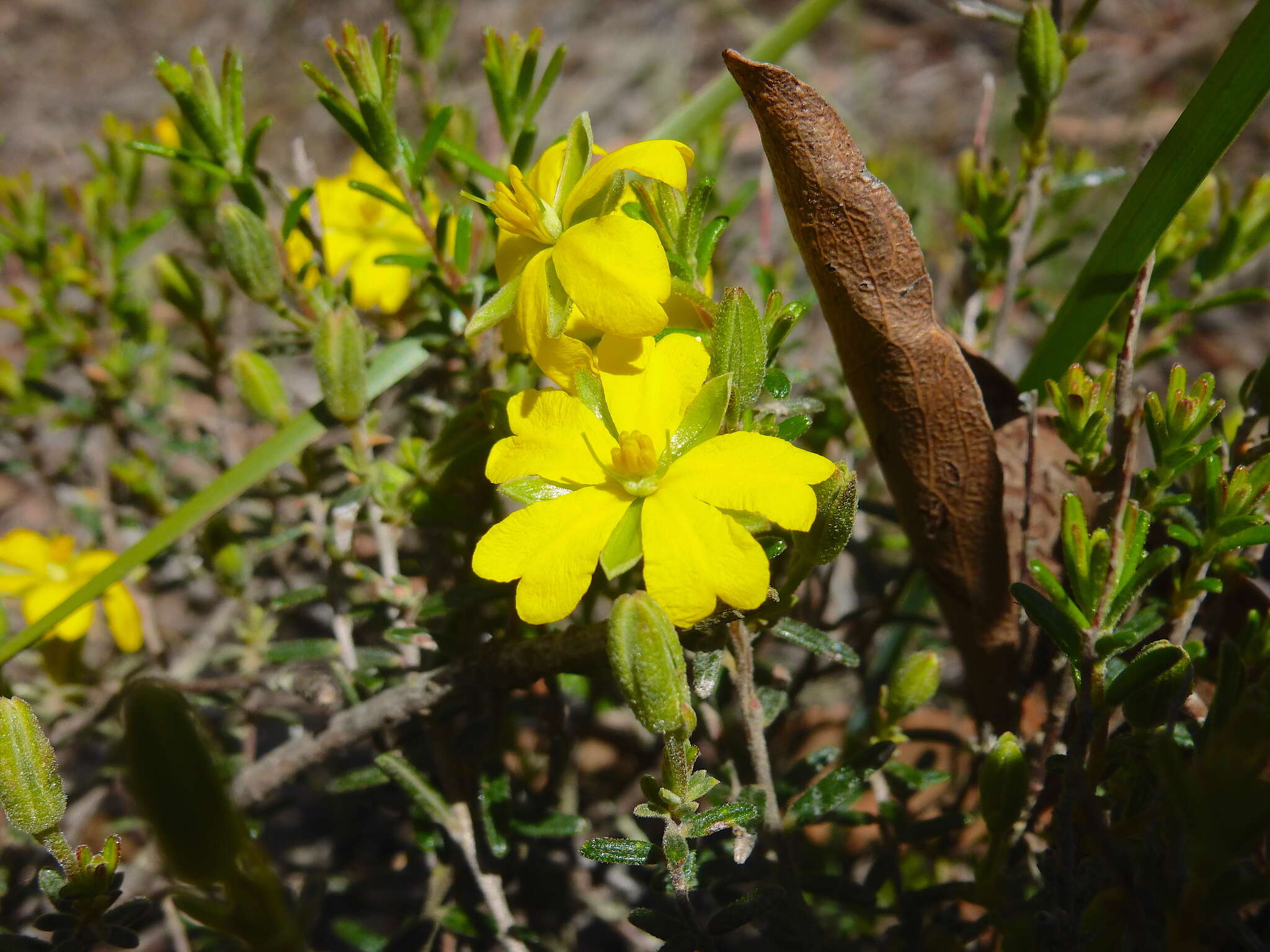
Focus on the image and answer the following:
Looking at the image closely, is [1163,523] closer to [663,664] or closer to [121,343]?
[663,664]

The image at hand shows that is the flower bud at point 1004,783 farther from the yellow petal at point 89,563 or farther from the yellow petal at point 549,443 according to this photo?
the yellow petal at point 89,563

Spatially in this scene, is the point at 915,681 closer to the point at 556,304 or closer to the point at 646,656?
the point at 646,656

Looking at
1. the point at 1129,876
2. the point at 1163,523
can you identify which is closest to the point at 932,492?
the point at 1163,523

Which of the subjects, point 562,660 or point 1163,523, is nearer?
point 562,660

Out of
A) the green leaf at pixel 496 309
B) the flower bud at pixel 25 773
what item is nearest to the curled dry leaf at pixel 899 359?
the green leaf at pixel 496 309

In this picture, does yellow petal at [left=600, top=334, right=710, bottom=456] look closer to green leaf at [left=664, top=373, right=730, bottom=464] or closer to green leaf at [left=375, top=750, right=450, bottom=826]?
green leaf at [left=664, top=373, right=730, bottom=464]

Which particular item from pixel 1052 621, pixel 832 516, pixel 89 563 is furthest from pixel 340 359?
pixel 1052 621
